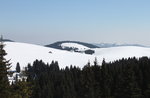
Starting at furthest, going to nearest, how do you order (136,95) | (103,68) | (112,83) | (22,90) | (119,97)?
(103,68), (112,83), (119,97), (136,95), (22,90)

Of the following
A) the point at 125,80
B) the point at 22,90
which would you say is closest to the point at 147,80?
the point at 125,80

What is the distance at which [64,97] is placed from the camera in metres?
80.6

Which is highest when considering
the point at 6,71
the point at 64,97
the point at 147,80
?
the point at 6,71

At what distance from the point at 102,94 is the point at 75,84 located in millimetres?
18350

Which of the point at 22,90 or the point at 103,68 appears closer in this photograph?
the point at 22,90

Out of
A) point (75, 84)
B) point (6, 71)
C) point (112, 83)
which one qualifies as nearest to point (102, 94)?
point (112, 83)

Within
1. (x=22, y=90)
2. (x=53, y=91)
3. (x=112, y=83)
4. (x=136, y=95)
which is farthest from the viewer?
(x=53, y=91)

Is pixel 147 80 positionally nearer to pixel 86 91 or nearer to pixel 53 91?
pixel 86 91

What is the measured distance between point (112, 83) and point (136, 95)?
11.3 metres

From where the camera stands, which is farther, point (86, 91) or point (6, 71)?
point (86, 91)

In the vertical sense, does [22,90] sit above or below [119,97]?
above

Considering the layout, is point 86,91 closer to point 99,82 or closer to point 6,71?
point 99,82

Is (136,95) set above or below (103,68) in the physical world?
below

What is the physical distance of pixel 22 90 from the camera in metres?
33.2
